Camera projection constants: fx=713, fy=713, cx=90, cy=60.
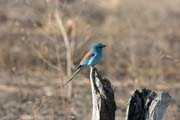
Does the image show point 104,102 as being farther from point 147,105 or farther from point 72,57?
point 72,57

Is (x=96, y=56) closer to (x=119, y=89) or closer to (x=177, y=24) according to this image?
(x=119, y=89)

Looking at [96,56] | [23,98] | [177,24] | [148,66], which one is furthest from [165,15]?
[96,56]

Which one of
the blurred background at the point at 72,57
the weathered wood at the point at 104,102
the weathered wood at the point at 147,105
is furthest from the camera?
the blurred background at the point at 72,57

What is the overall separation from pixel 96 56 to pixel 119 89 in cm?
507

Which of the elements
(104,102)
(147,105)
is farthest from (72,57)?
(147,105)

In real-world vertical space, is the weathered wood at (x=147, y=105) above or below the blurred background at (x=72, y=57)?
below

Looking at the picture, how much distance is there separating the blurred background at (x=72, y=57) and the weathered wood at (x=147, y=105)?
1898 mm

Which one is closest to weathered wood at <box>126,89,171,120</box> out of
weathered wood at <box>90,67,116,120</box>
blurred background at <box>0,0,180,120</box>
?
weathered wood at <box>90,67,116,120</box>

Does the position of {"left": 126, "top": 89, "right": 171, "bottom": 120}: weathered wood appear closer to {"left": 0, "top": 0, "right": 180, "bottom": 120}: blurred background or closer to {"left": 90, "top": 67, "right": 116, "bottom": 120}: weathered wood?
{"left": 90, "top": 67, "right": 116, "bottom": 120}: weathered wood

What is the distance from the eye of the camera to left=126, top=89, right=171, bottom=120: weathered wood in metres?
4.82

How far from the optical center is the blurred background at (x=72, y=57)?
30.4ft

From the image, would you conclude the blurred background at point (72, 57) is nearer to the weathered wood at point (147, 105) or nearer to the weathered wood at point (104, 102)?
the weathered wood at point (104, 102)

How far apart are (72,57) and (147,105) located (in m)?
6.28

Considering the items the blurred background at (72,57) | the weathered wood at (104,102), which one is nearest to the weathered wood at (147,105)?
the weathered wood at (104,102)
